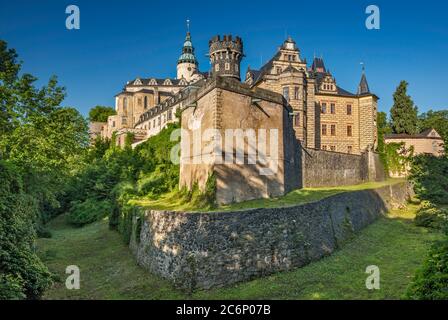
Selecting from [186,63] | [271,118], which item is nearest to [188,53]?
[186,63]

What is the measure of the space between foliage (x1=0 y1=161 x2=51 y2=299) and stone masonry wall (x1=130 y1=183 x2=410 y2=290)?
525 cm

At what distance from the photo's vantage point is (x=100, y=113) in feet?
310

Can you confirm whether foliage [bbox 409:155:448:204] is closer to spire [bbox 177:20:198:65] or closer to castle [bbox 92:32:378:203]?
castle [bbox 92:32:378:203]

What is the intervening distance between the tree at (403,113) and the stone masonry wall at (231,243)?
37.7 meters

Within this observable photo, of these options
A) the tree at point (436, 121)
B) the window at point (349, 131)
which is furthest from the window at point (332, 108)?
the tree at point (436, 121)

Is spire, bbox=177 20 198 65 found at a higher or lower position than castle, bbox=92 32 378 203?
higher

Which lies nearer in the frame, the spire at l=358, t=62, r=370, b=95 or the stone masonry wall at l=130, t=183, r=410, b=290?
the stone masonry wall at l=130, t=183, r=410, b=290

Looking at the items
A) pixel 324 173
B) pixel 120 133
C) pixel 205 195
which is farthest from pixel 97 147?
pixel 205 195

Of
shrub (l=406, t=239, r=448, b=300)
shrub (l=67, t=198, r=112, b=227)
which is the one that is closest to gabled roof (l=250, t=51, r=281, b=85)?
shrub (l=67, t=198, r=112, b=227)

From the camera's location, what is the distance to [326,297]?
13922 mm

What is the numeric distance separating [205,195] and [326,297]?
28.3ft

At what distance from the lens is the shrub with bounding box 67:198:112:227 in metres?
35.9

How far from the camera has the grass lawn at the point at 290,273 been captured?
1489cm

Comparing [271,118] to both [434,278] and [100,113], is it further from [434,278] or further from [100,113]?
[100,113]
